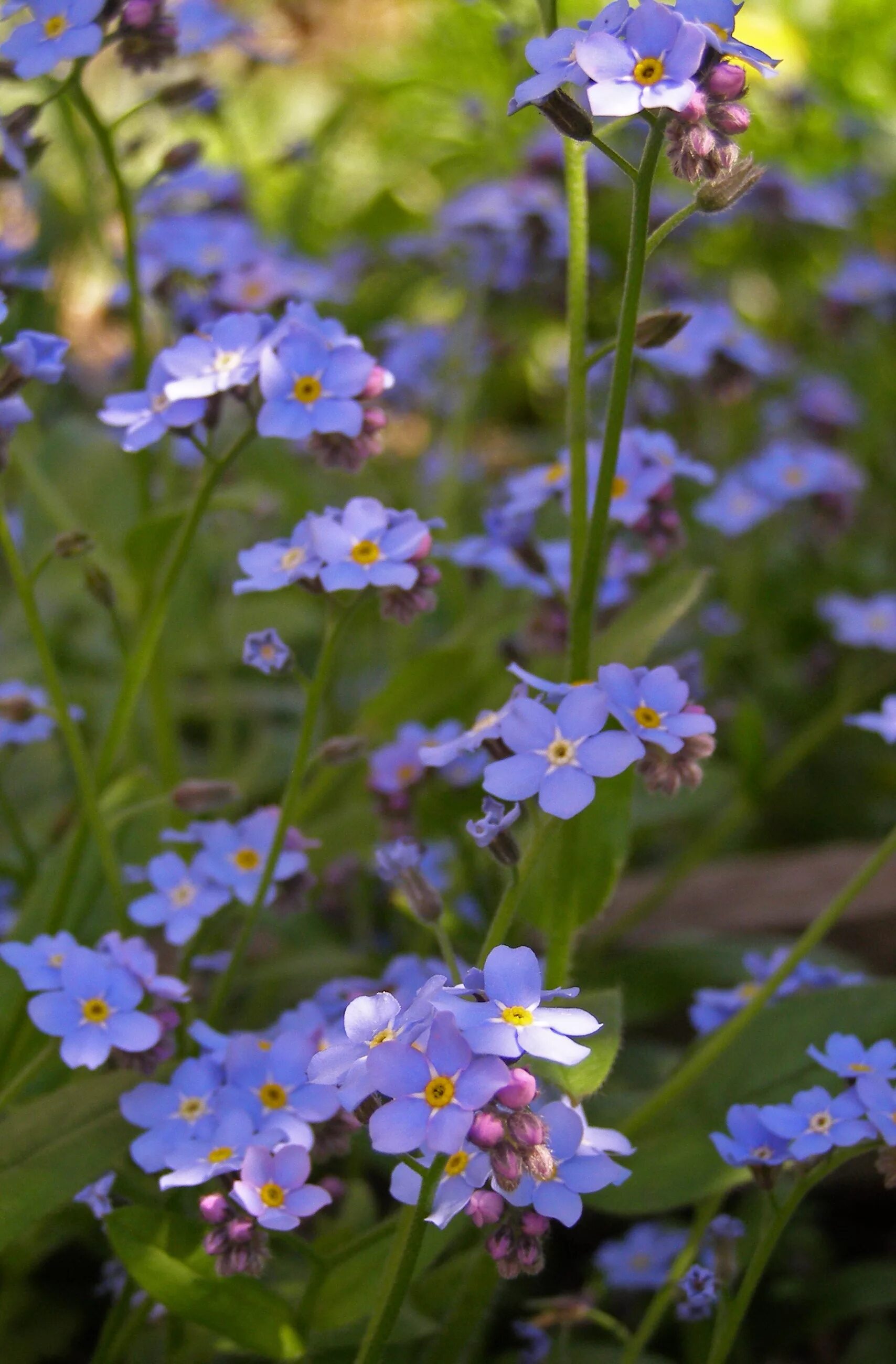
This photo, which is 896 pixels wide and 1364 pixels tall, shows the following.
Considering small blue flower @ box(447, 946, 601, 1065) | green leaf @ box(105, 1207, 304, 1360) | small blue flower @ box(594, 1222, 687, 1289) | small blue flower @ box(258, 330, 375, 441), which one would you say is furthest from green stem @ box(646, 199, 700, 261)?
small blue flower @ box(594, 1222, 687, 1289)

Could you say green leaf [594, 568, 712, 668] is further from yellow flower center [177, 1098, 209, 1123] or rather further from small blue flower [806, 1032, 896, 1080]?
yellow flower center [177, 1098, 209, 1123]

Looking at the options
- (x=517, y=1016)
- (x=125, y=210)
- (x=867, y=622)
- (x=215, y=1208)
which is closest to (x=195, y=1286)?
(x=215, y=1208)

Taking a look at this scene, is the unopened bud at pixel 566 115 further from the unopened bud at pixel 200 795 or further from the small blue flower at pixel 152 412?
the unopened bud at pixel 200 795

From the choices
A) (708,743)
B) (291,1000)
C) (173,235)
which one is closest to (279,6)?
(173,235)

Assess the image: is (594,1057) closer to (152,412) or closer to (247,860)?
(247,860)

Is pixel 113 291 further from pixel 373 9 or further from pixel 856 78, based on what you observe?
pixel 373 9

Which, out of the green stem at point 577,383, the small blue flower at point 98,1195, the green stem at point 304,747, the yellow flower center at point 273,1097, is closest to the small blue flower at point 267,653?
the green stem at point 304,747
